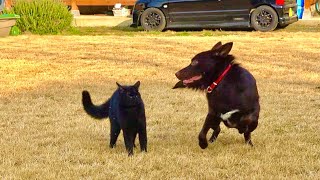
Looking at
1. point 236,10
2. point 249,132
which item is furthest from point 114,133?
point 236,10

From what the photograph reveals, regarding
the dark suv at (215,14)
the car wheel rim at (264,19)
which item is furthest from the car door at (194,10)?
the car wheel rim at (264,19)

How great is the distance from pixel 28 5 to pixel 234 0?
233 inches

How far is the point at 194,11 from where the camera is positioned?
1769 centimetres

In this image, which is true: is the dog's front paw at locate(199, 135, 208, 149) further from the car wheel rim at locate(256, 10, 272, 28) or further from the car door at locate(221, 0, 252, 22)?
the car door at locate(221, 0, 252, 22)

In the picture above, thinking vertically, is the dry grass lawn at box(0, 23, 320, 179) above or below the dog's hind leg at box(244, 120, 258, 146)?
below

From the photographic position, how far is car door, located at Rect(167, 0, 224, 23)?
17.5m

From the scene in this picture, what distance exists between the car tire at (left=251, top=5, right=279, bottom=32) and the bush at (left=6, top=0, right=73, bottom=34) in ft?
17.8

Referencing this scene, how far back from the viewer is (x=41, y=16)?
17.3 meters

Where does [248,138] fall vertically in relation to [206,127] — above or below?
below

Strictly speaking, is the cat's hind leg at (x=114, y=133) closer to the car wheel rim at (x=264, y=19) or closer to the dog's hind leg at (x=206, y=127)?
the dog's hind leg at (x=206, y=127)

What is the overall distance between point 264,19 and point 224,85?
1221 centimetres

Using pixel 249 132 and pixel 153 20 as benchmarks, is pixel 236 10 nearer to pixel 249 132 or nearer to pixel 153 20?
pixel 153 20

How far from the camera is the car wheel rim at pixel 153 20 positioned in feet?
58.7

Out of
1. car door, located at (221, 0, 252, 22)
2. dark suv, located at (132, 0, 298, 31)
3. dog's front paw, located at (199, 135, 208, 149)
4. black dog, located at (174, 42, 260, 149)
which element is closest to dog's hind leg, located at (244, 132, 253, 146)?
black dog, located at (174, 42, 260, 149)
